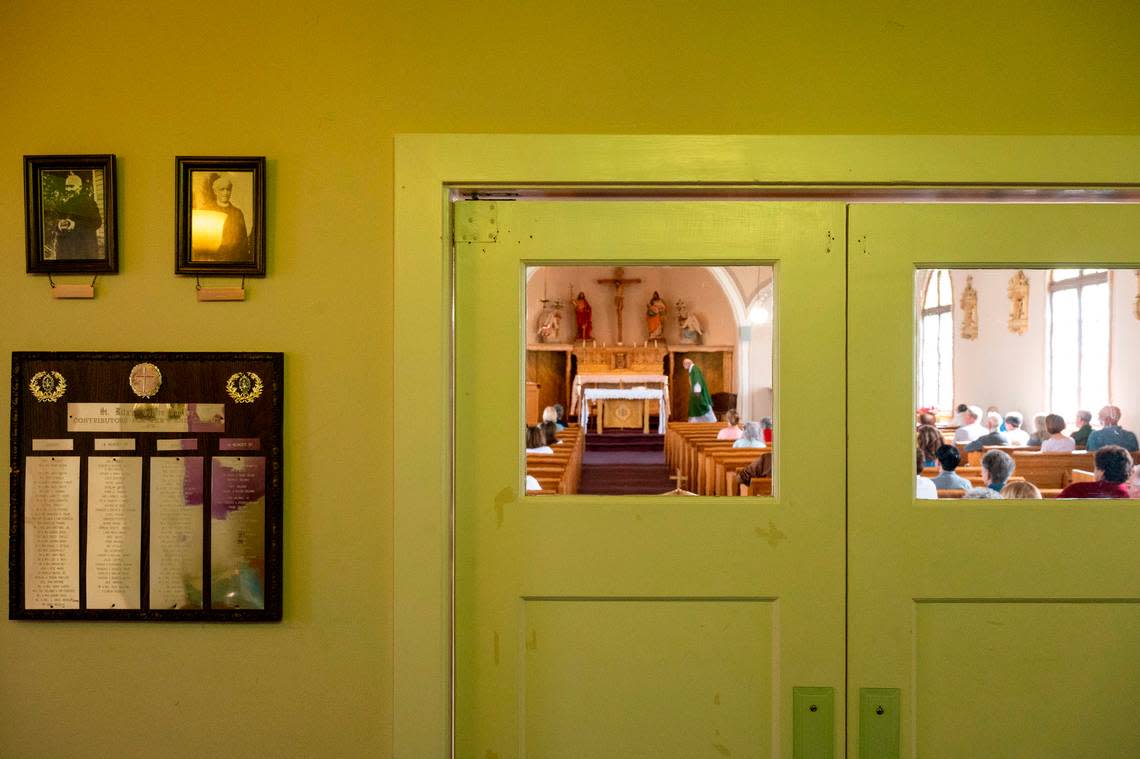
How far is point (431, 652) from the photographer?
172 centimetres

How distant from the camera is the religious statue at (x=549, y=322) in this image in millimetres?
1786

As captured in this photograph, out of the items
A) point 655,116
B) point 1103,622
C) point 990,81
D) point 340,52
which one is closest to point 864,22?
point 990,81

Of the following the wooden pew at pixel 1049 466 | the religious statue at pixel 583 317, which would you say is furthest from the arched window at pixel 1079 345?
the religious statue at pixel 583 317

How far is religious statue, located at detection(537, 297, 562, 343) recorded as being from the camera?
1.79 m

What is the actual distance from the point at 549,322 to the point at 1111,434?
141 centimetres

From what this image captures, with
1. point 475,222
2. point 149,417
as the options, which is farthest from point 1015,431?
point 149,417

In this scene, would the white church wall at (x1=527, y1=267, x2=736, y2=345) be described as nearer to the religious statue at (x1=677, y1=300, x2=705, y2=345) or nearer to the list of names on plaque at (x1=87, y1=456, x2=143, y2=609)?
the religious statue at (x1=677, y1=300, x2=705, y2=345)

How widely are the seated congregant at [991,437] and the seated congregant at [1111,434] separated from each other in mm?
182

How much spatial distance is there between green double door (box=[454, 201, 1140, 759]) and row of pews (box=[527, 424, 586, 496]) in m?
0.04

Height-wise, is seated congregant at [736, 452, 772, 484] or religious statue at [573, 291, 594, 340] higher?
religious statue at [573, 291, 594, 340]

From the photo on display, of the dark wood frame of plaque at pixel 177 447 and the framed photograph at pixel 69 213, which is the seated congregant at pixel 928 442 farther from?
the framed photograph at pixel 69 213

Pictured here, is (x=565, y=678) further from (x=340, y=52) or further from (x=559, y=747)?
(x=340, y=52)

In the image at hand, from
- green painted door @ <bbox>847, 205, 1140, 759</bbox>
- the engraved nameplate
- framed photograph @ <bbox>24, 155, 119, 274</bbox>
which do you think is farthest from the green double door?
framed photograph @ <bbox>24, 155, 119, 274</bbox>

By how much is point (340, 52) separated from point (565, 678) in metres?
1.66
